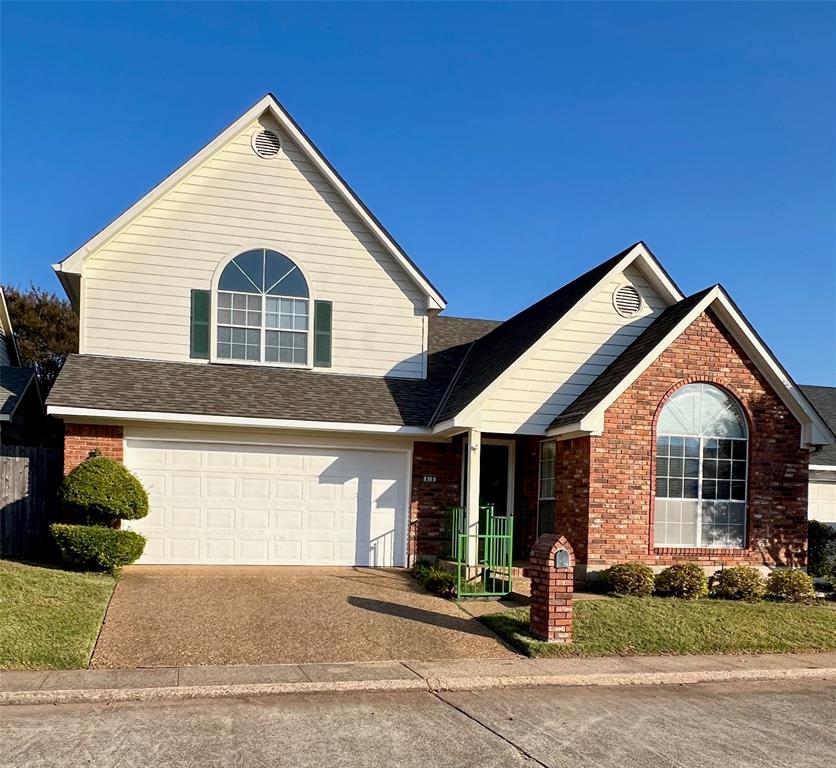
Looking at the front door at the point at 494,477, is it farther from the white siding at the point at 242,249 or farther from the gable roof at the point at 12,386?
the gable roof at the point at 12,386

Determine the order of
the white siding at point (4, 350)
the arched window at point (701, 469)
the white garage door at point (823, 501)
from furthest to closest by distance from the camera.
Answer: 1. the white garage door at point (823, 501)
2. the white siding at point (4, 350)
3. the arched window at point (701, 469)

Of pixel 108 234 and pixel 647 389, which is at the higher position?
pixel 108 234

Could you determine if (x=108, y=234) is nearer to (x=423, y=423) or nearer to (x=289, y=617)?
(x=423, y=423)

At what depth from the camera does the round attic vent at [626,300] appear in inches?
627

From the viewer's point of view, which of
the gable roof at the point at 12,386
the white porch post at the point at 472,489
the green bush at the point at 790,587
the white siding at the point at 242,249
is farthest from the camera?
the white siding at the point at 242,249

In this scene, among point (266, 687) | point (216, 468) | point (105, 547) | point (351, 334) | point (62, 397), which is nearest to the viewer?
point (266, 687)

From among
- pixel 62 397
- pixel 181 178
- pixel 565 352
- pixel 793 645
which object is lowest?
pixel 793 645

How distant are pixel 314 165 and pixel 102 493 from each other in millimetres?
7481

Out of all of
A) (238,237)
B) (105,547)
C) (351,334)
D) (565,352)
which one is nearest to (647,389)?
(565,352)

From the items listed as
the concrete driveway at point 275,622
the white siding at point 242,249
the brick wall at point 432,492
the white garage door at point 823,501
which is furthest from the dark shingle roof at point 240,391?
the white garage door at point 823,501

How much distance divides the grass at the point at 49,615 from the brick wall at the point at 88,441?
6.93ft

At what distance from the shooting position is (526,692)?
352 inches

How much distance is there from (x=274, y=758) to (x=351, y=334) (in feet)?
36.2

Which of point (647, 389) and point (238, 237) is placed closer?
point (647, 389)
